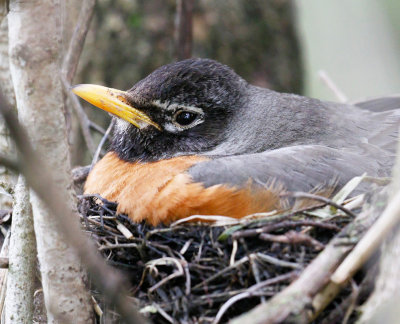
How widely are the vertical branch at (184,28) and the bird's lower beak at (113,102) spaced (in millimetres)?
1476

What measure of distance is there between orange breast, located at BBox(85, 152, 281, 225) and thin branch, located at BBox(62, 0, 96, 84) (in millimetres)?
1301

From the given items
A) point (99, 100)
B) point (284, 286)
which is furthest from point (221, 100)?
point (284, 286)

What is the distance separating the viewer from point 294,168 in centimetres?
368

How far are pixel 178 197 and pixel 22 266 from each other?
96 cm

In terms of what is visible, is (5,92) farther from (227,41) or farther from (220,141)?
(227,41)

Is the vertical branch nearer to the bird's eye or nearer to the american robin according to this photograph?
the american robin

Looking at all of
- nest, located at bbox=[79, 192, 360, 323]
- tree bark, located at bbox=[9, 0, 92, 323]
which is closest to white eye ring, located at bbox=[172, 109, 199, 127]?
nest, located at bbox=[79, 192, 360, 323]

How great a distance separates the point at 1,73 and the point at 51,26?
2063 mm

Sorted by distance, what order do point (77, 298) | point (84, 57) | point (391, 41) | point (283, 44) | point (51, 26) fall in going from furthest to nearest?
point (283, 44) < point (84, 57) < point (391, 41) < point (77, 298) < point (51, 26)

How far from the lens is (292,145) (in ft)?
13.9

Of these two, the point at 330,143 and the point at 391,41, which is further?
the point at 391,41

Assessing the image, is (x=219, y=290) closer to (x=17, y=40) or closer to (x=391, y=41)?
(x=17, y=40)

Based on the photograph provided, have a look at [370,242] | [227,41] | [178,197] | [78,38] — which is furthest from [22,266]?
[227,41]

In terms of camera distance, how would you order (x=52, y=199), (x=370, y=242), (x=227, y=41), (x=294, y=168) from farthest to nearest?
1. (x=227, y=41)
2. (x=294, y=168)
3. (x=370, y=242)
4. (x=52, y=199)
